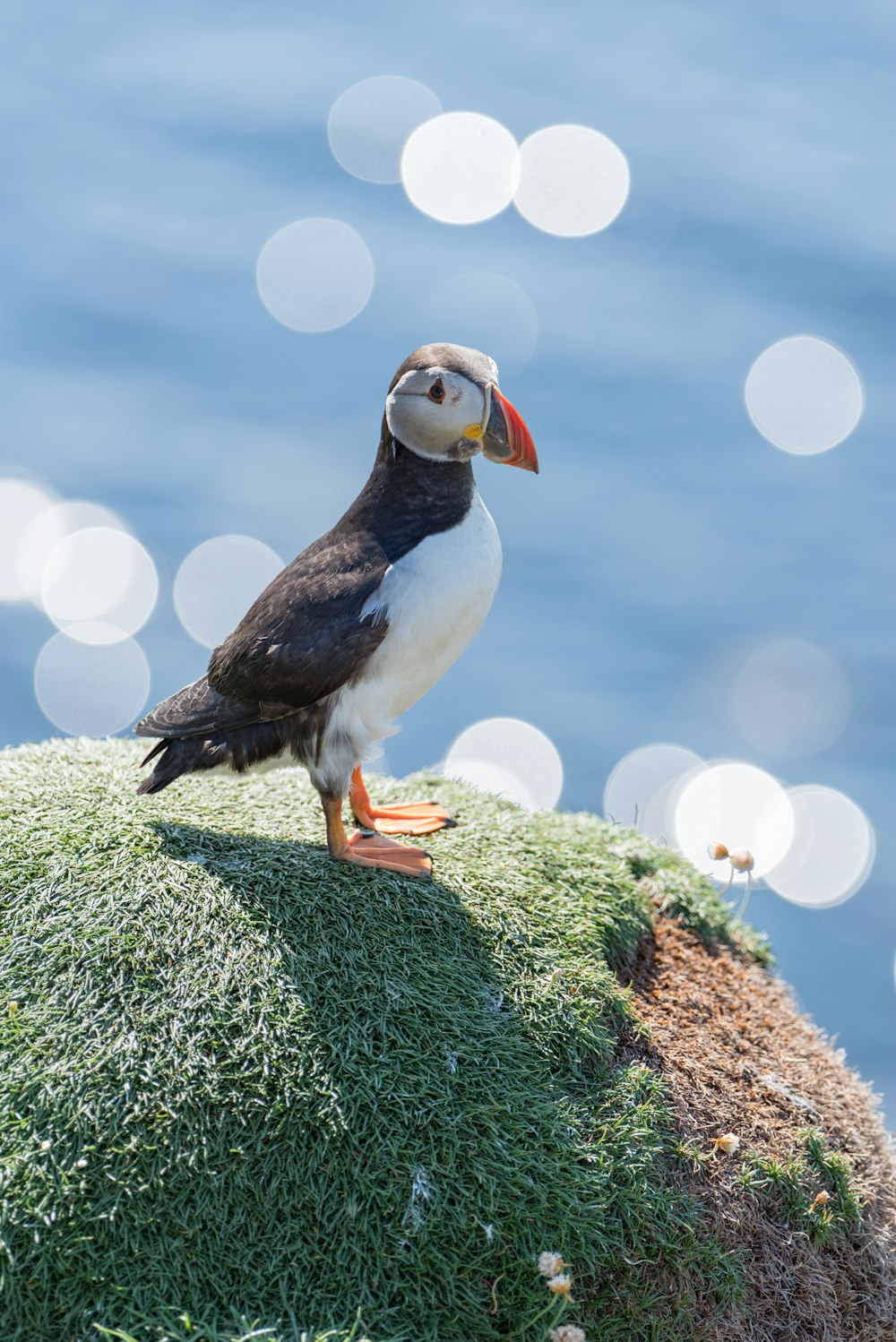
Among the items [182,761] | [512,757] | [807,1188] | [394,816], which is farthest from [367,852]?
[512,757]

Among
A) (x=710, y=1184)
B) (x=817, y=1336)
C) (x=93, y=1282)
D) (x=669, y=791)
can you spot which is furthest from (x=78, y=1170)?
(x=669, y=791)

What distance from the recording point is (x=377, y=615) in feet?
14.0

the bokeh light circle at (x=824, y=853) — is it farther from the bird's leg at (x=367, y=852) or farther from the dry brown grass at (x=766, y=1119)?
the bird's leg at (x=367, y=852)

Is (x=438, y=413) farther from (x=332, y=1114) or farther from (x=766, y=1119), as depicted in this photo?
(x=766, y=1119)

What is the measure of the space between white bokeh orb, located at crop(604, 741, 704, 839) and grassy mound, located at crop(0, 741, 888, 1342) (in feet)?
25.6

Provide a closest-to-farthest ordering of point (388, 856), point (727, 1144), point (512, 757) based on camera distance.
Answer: point (727, 1144) < point (388, 856) < point (512, 757)

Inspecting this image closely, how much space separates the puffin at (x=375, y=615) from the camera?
169 inches

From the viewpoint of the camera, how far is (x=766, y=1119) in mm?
4301

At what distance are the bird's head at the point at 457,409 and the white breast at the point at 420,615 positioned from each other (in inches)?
9.7

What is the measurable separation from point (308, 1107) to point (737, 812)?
31.9 ft

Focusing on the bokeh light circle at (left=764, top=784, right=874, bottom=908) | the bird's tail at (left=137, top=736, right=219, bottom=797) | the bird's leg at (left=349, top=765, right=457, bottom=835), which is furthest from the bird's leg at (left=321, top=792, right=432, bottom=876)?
the bokeh light circle at (left=764, top=784, right=874, bottom=908)

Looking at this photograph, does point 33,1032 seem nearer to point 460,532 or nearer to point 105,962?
point 105,962

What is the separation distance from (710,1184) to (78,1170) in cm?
182


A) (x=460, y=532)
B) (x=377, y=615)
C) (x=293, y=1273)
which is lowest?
(x=293, y=1273)
